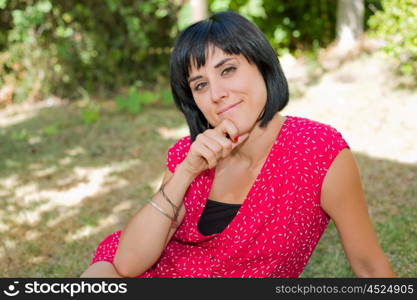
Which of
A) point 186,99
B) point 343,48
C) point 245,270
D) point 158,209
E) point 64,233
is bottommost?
point 64,233

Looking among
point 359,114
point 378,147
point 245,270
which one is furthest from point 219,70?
point 359,114

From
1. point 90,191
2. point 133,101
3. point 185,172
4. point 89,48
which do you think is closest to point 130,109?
point 133,101

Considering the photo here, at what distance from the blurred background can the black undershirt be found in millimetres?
1165

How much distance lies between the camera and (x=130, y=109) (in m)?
7.29

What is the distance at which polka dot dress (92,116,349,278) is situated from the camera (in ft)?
7.39

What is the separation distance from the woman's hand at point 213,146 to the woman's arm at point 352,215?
43 centimetres

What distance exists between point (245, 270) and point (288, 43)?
8.76 m

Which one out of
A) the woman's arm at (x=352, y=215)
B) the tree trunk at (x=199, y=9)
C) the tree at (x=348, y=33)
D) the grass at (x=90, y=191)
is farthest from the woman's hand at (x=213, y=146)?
the tree at (x=348, y=33)

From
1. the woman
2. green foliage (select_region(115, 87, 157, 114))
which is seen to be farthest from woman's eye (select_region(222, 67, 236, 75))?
green foliage (select_region(115, 87, 157, 114))

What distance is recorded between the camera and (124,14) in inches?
319

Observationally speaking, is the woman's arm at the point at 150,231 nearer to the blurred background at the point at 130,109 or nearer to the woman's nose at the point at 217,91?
the woman's nose at the point at 217,91

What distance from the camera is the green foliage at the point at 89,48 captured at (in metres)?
8.42

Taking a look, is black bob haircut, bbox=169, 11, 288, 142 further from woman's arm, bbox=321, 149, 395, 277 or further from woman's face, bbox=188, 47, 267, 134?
woman's arm, bbox=321, 149, 395, 277

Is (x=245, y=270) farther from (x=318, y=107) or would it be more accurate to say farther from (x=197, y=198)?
(x=318, y=107)
